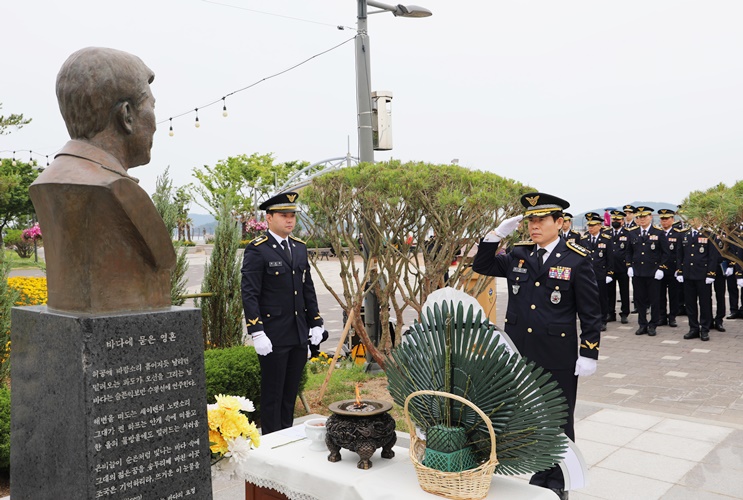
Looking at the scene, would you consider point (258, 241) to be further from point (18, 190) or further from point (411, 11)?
point (18, 190)

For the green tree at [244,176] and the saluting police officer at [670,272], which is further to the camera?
the green tree at [244,176]

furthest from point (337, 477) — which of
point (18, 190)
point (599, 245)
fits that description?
point (18, 190)

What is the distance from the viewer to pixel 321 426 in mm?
3340

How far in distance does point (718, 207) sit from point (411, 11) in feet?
15.9

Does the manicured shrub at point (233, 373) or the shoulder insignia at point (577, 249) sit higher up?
the shoulder insignia at point (577, 249)

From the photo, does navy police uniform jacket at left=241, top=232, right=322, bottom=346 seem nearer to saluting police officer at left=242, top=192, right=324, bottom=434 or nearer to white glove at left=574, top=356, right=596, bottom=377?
saluting police officer at left=242, top=192, right=324, bottom=434

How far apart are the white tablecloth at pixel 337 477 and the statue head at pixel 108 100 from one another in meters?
1.59

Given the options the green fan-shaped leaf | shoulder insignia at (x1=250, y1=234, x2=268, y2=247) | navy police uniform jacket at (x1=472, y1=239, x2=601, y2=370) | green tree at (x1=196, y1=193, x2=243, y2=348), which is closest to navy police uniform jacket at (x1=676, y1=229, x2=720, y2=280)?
navy police uniform jacket at (x1=472, y1=239, x2=601, y2=370)

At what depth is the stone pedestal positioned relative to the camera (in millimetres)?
2600

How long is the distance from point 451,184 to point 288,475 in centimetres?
414

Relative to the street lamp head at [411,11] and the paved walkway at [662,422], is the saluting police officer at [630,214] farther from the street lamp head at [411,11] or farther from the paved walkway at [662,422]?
the street lamp head at [411,11]

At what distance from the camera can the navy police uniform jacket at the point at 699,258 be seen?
36.2 ft

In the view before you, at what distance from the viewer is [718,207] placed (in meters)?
8.71

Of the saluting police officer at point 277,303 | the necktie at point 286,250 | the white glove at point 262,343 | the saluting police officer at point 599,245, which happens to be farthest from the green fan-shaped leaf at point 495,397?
the saluting police officer at point 599,245
